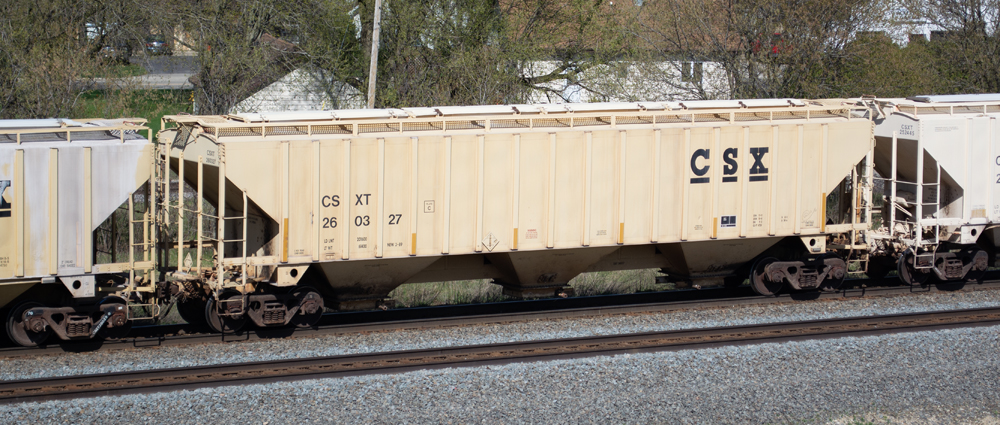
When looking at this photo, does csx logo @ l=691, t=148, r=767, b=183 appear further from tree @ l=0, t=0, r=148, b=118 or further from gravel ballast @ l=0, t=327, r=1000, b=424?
tree @ l=0, t=0, r=148, b=118

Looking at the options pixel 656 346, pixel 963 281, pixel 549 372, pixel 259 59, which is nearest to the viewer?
pixel 549 372

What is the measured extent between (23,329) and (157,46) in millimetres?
20426

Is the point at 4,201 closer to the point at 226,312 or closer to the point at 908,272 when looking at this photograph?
the point at 226,312

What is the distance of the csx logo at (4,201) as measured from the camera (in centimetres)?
978

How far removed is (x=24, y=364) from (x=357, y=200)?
4689 mm

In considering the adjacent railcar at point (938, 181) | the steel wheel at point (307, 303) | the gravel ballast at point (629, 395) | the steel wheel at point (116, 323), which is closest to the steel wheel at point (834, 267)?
the adjacent railcar at point (938, 181)

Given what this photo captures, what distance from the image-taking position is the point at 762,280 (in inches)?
532

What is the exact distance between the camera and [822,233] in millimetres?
13023

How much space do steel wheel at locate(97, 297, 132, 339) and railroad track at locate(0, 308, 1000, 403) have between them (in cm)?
122

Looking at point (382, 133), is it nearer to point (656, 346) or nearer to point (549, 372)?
point (549, 372)

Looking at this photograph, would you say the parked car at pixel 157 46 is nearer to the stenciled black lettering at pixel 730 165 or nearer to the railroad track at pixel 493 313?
the railroad track at pixel 493 313

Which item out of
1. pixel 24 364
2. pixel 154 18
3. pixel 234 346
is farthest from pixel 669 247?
pixel 154 18

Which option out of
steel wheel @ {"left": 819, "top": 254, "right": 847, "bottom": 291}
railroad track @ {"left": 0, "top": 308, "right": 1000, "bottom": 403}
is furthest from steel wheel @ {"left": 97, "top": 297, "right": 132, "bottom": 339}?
steel wheel @ {"left": 819, "top": 254, "right": 847, "bottom": 291}

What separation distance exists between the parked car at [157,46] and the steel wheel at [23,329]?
19.1 meters
